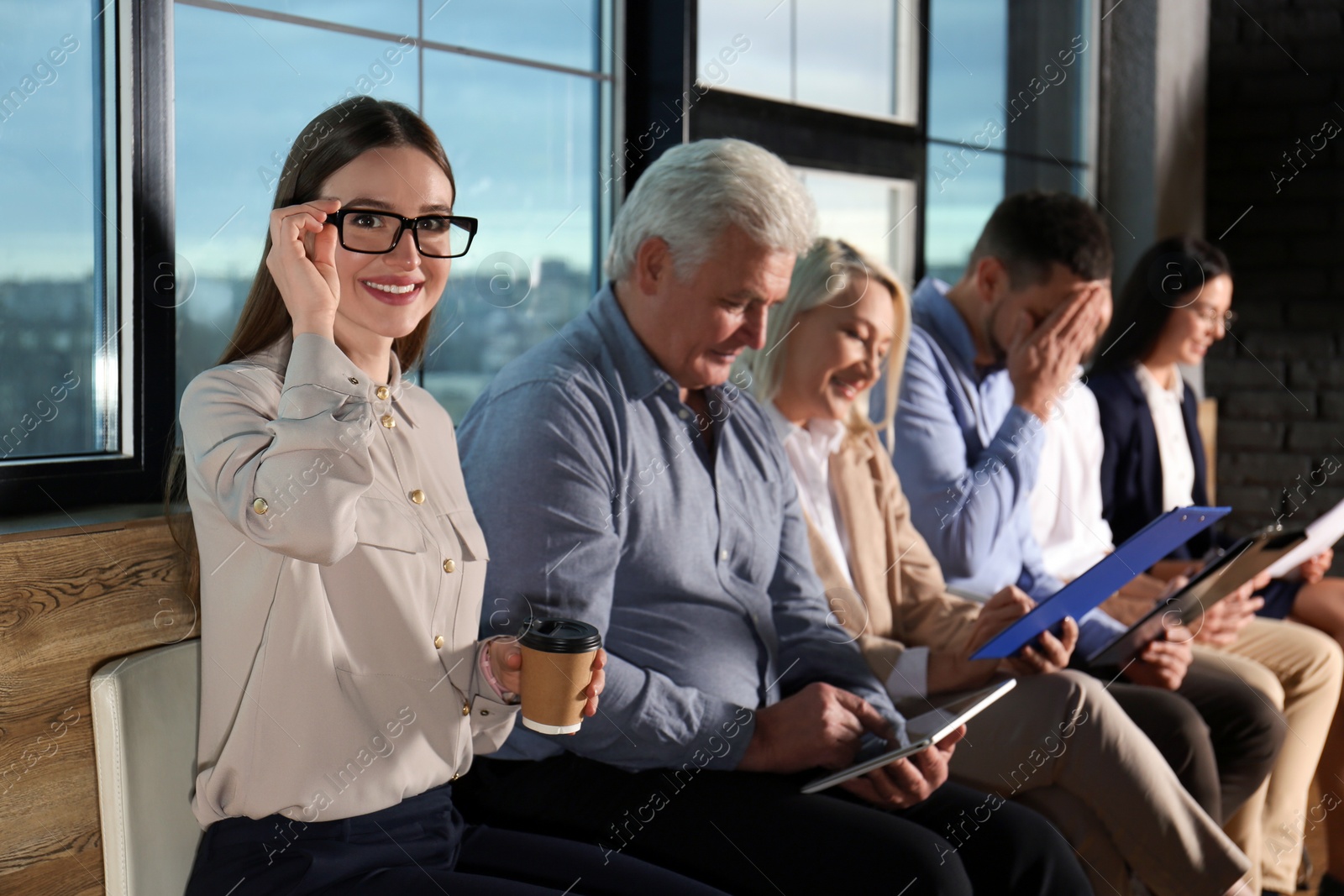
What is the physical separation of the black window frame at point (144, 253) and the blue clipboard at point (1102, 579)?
106cm

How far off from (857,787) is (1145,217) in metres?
2.94

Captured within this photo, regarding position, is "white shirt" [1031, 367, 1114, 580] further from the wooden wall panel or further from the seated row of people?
the wooden wall panel

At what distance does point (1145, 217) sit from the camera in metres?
3.77

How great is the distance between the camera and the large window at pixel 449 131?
5.01ft

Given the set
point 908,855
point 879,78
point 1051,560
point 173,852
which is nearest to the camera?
point 173,852

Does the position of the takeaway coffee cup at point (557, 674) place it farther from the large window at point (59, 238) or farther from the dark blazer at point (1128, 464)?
the dark blazer at point (1128, 464)

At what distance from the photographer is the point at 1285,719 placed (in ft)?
6.86

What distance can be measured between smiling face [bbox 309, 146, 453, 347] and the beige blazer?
2.71 ft

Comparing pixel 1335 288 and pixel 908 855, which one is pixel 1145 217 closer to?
pixel 1335 288

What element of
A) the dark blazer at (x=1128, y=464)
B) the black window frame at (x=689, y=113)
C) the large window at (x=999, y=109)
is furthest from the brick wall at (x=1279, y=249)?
the black window frame at (x=689, y=113)

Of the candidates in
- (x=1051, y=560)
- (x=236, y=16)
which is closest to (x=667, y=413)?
(x=236, y=16)

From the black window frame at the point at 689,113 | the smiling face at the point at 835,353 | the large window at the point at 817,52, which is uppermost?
the large window at the point at 817,52

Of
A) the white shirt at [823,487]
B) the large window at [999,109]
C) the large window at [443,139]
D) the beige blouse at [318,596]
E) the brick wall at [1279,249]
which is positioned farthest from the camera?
the brick wall at [1279,249]

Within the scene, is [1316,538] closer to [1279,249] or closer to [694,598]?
[694,598]
